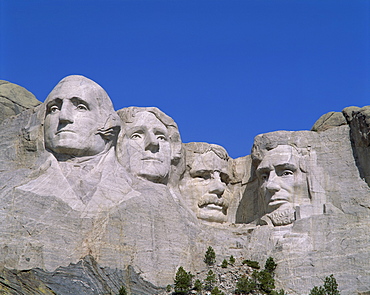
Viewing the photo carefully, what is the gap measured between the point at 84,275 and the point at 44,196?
2.10 metres

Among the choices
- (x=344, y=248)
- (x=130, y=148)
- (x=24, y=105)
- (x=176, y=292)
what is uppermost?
(x=24, y=105)

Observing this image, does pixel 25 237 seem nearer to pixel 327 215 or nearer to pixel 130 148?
pixel 130 148

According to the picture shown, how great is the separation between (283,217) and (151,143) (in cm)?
370

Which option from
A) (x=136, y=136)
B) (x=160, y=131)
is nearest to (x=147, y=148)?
(x=136, y=136)

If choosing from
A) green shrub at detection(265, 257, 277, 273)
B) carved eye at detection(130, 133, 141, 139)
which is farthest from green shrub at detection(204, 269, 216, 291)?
carved eye at detection(130, 133, 141, 139)

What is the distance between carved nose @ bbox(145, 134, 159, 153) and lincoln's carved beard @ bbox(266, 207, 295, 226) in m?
3.32

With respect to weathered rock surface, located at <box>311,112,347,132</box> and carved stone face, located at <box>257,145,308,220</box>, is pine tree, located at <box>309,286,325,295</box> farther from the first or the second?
weathered rock surface, located at <box>311,112,347,132</box>

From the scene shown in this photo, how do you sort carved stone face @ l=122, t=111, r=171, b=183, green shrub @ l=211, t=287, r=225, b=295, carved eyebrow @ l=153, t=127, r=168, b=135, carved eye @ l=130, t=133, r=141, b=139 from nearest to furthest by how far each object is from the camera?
green shrub @ l=211, t=287, r=225, b=295 < carved stone face @ l=122, t=111, r=171, b=183 < carved eye @ l=130, t=133, r=141, b=139 < carved eyebrow @ l=153, t=127, r=168, b=135

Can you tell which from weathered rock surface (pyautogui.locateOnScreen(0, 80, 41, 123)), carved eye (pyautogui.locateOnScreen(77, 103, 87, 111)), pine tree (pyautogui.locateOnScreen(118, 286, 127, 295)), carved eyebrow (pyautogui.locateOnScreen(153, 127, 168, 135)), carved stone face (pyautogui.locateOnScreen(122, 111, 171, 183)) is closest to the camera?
pine tree (pyautogui.locateOnScreen(118, 286, 127, 295))

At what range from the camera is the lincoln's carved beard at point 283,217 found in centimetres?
2817

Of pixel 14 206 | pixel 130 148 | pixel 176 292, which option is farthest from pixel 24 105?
pixel 176 292

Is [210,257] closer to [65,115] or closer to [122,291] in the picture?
[122,291]

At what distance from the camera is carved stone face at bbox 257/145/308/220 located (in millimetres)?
28531

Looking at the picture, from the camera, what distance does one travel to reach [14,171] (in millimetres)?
26953
